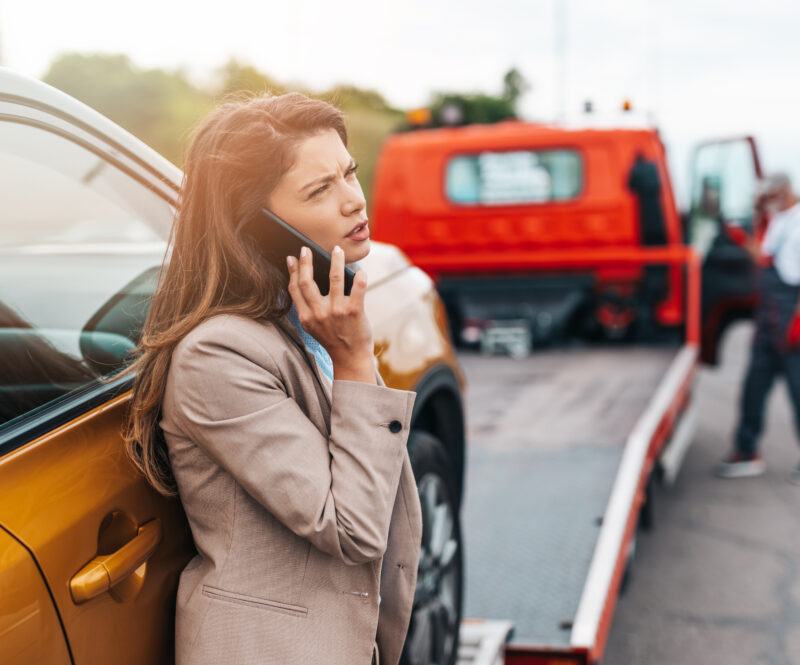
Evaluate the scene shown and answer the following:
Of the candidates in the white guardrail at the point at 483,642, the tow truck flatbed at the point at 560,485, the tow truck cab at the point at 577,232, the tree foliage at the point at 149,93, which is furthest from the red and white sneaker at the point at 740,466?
the tree foliage at the point at 149,93

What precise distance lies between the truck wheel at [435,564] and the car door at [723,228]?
4989 mm

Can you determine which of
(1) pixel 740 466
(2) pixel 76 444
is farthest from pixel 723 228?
(2) pixel 76 444

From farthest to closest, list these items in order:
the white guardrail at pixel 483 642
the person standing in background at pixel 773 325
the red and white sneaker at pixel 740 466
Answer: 1. the red and white sneaker at pixel 740 466
2. the person standing in background at pixel 773 325
3. the white guardrail at pixel 483 642

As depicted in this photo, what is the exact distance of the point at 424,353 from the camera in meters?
2.64

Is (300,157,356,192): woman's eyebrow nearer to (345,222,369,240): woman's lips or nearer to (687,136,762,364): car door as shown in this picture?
(345,222,369,240): woman's lips

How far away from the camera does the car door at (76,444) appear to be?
1.34 metres

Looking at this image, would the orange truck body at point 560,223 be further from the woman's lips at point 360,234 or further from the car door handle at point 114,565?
the car door handle at point 114,565

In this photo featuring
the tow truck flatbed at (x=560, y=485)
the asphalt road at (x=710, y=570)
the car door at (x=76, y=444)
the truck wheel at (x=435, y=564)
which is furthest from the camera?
the asphalt road at (x=710, y=570)

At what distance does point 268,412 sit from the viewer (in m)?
1.48

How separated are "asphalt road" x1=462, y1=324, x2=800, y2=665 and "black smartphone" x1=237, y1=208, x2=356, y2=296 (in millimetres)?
1929

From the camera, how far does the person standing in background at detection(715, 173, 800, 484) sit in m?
5.45

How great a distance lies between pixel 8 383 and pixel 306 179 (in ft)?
2.01

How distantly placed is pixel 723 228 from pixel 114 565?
22.1 feet

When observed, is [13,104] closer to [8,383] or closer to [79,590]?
[8,383]
